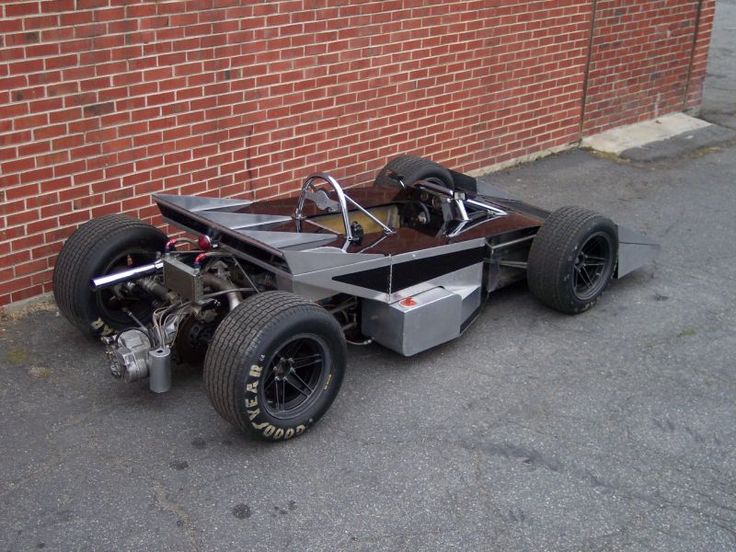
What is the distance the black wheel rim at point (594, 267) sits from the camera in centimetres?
659

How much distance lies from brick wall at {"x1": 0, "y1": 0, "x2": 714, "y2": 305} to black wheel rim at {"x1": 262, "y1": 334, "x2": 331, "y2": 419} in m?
2.24

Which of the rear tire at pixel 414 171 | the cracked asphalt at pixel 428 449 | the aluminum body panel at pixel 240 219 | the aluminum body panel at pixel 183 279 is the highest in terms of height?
the aluminum body panel at pixel 240 219

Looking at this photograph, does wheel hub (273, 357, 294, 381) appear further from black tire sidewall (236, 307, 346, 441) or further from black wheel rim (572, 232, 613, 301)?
black wheel rim (572, 232, 613, 301)

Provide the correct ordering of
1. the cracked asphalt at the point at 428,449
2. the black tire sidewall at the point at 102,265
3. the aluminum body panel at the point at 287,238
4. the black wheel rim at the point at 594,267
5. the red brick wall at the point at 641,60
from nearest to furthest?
the cracked asphalt at the point at 428,449
the aluminum body panel at the point at 287,238
the black tire sidewall at the point at 102,265
the black wheel rim at the point at 594,267
the red brick wall at the point at 641,60

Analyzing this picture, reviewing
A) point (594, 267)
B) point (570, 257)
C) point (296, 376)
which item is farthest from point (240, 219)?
point (594, 267)

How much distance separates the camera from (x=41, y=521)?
4.44 m

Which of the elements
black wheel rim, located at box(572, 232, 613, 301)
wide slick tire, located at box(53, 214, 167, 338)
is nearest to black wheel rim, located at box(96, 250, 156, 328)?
wide slick tire, located at box(53, 214, 167, 338)

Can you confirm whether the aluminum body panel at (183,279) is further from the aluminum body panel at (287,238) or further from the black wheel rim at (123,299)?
the black wheel rim at (123,299)

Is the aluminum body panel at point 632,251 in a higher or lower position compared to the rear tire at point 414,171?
lower

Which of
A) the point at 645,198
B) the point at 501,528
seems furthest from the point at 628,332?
the point at 645,198

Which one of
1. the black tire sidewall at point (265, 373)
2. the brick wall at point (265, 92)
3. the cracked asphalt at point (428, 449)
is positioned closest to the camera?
the cracked asphalt at point (428, 449)

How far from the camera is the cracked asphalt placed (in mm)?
4477

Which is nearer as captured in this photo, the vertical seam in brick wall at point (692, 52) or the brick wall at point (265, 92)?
the brick wall at point (265, 92)

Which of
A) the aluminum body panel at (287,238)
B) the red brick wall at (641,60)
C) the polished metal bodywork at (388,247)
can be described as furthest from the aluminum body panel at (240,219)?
the red brick wall at (641,60)
